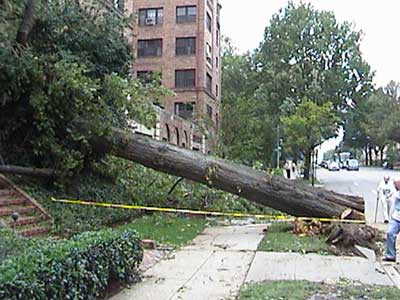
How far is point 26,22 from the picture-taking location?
571 inches

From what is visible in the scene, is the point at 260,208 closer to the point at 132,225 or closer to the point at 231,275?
the point at 132,225

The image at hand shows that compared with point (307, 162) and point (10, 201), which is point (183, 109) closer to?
point (307, 162)

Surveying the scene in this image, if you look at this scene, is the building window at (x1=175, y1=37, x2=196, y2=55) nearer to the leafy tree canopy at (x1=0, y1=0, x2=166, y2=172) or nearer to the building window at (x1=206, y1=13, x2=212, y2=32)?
the building window at (x1=206, y1=13, x2=212, y2=32)

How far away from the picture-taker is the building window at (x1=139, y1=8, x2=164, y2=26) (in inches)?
2041

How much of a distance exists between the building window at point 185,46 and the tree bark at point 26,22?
123 ft

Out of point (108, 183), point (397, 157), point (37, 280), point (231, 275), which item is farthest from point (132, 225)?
point (397, 157)

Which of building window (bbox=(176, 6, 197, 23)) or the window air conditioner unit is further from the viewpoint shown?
the window air conditioner unit

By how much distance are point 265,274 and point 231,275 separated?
0.51 meters

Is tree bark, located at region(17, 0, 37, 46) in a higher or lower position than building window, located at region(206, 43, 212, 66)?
lower

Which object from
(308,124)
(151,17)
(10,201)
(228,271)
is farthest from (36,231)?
(151,17)

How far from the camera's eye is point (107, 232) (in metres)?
7.40

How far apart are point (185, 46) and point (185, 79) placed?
2.95 m

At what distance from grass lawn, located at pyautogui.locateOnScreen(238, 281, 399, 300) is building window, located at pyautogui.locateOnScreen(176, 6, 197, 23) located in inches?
1801

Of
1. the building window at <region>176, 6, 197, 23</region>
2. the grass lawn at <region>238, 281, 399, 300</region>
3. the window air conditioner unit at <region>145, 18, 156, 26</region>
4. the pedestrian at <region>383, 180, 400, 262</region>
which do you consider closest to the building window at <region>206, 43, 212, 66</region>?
the building window at <region>176, 6, 197, 23</region>
